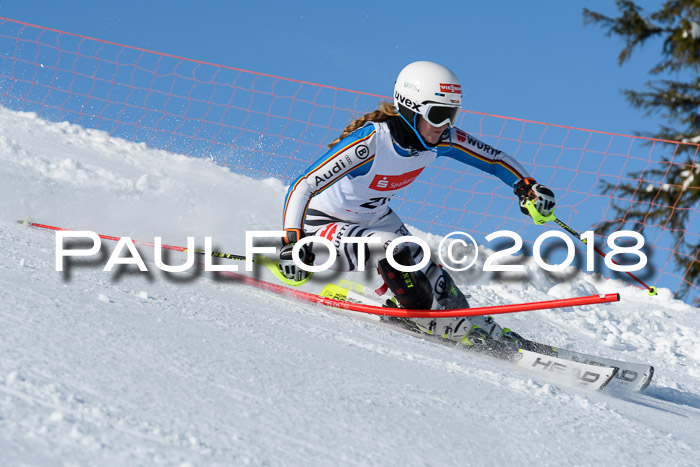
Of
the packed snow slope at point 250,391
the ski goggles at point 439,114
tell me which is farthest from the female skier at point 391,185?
the packed snow slope at point 250,391

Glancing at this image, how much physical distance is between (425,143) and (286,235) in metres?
0.94

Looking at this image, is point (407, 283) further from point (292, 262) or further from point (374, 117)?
point (374, 117)

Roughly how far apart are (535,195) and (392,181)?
87 cm

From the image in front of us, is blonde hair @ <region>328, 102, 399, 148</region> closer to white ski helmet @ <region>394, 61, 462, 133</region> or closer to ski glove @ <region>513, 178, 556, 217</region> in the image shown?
white ski helmet @ <region>394, 61, 462, 133</region>

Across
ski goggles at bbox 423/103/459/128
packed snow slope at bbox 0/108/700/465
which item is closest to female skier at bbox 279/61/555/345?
ski goggles at bbox 423/103/459/128

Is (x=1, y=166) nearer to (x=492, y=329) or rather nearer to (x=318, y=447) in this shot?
(x=492, y=329)

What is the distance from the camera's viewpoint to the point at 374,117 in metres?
3.96

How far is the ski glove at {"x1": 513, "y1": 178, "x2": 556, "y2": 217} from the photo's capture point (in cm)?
421

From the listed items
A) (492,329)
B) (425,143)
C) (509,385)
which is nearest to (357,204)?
(425,143)

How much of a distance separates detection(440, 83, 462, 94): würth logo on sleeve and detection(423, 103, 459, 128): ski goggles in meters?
Result: 0.08

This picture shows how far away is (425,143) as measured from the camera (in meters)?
3.96

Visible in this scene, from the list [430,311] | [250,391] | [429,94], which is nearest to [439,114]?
[429,94]

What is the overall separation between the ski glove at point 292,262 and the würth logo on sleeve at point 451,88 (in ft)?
3.56

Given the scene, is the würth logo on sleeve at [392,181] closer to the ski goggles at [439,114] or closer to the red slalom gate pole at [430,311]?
the ski goggles at [439,114]
